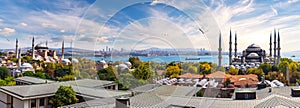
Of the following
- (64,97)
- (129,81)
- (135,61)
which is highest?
(135,61)

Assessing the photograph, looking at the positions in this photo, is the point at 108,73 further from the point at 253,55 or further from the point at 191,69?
the point at 253,55

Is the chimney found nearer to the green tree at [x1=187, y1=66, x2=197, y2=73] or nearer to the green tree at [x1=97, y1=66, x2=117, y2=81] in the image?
the green tree at [x1=97, y1=66, x2=117, y2=81]

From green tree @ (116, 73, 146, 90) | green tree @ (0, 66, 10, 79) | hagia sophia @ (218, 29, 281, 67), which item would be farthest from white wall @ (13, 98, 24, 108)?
hagia sophia @ (218, 29, 281, 67)

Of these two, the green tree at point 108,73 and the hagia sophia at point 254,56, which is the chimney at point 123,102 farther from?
the hagia sophia at point 254,56

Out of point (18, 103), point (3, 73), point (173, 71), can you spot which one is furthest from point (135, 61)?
point (3, 73)

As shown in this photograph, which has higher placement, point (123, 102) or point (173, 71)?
point (173, 71)

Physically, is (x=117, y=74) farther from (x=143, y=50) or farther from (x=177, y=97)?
(x=177, y=97)

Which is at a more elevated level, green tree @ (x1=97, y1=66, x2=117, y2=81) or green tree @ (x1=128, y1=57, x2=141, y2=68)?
green tree @ (x1=128, y1=57, x2=141, y2=68)
